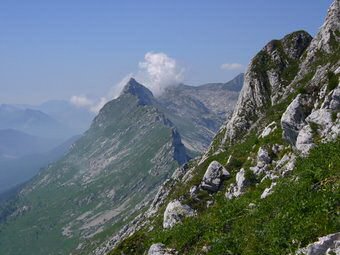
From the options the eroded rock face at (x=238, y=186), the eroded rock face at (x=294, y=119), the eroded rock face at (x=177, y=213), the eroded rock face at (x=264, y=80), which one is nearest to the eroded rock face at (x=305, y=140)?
the eroded rock face at (x=294, y=119)

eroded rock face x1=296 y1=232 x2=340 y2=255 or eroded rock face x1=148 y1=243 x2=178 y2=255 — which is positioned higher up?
eroded rock face x1=148 y1=243 x2=178 y2=255

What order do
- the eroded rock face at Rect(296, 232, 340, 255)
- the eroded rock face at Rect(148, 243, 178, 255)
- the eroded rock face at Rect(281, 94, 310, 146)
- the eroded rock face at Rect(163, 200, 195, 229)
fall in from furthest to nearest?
1. the eroded rock face at Rect(163, 200, 195, 229)
2. the eroded rock face at Rect(281, 94, 310, 146)
3. the eroded rock face at Rect(148, 243, 178, 255)
4. the eroded rock face at Rect(296, 232, 340, 255)

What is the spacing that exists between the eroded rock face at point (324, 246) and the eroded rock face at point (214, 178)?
138 feet

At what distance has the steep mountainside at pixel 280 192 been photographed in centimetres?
2322

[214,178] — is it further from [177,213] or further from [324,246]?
[324,246]

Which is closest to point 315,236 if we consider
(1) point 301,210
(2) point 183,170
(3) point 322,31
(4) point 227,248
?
(1) point 301,210

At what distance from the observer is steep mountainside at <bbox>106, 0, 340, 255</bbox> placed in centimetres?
2322

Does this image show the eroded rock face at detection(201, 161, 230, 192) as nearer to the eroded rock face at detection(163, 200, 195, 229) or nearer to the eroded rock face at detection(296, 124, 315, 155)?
the eroded rock face at detection(163, 200, 195, 229)

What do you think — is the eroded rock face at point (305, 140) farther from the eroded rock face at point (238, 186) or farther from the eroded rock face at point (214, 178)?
the eroded rock face at point (214, 178)

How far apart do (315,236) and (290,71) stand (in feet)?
284

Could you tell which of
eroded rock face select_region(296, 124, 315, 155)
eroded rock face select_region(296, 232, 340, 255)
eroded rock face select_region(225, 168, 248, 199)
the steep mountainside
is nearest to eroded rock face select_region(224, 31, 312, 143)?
the steep mountainside

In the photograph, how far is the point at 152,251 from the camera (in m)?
34.4

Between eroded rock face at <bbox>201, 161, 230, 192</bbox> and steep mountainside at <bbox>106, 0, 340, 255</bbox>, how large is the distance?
0.14m

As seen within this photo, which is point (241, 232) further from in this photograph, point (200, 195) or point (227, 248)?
point (200, 195)
